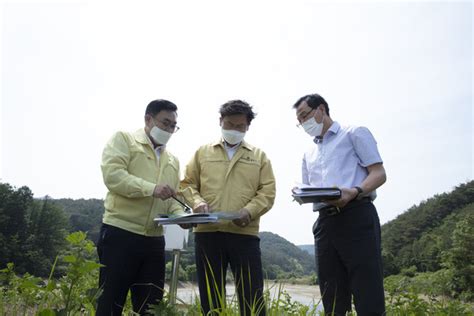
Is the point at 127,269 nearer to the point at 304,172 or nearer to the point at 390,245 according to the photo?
the point at 304,172

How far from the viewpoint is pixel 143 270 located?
2771 mm

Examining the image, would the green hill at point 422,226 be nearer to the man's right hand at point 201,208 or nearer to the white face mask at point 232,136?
the white face mask at point 232,136

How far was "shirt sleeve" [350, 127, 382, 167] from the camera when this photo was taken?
265cm

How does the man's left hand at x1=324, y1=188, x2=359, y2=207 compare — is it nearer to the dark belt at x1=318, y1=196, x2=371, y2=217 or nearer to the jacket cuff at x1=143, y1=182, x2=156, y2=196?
the dark belt at x1=318, y1=196, x2=371, y2=217

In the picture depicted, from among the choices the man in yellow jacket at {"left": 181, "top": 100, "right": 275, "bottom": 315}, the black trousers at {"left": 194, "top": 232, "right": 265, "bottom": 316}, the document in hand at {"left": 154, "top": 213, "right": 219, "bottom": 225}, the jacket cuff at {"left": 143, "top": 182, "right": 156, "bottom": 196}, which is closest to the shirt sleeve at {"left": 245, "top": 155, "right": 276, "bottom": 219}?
the man in yellow jacket at {"left": 181, "top": 100, "right": 275, "bottom": 315}

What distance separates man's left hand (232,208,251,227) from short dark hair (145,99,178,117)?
98cm

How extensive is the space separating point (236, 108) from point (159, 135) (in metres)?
0.65

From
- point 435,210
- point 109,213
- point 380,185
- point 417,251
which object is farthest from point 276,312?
point 435,210

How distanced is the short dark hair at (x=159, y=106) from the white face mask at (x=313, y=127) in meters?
1.04

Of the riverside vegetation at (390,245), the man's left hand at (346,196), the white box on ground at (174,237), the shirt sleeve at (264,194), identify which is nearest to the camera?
the riverside vegetation at (390,245)

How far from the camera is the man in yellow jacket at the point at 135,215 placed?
8.61 feet

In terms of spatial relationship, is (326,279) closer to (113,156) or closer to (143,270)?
(143,270)

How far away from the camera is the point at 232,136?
10.4ft

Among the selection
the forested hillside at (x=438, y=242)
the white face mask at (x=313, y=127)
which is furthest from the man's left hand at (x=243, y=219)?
the forested hillside at (x=438, y=242)
